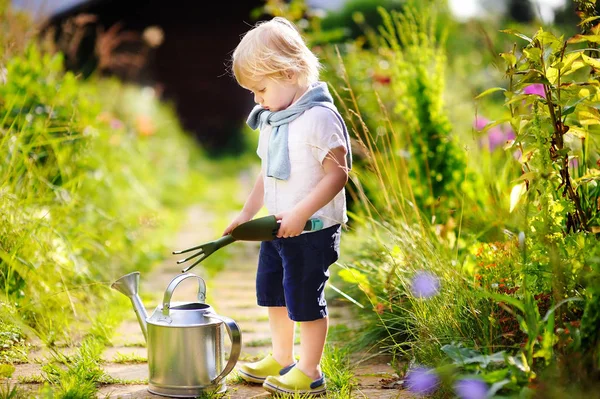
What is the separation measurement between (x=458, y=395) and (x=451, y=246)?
1.46 m

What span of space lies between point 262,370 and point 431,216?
160 centimetres

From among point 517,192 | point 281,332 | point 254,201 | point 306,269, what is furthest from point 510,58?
point 281,332

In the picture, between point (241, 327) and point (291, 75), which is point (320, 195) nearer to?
point (291, 75)

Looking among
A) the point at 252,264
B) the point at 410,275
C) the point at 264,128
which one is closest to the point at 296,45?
the point at 264,128

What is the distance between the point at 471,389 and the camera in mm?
1844

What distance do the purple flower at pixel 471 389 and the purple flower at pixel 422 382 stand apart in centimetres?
21

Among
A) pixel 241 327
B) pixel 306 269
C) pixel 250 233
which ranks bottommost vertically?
pixel 241 327

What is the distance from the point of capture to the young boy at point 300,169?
2.38 metres

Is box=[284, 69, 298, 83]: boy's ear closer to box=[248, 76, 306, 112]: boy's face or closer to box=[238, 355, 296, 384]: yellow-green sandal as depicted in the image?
box=[248, 76, 306, 112]: boy's face

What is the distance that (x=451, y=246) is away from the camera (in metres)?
3.42

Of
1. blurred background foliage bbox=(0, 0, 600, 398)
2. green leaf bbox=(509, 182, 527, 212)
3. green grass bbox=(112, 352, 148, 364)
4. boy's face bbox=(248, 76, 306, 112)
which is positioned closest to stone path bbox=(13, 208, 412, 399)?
→ green grass bbox=(112, 352, 148, 364)

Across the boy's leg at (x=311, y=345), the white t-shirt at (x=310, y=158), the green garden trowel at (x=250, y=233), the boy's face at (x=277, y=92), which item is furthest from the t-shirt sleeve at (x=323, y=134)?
the boy's leg at (x=311, y=345)

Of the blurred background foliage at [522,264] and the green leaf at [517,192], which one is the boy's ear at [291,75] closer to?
the blurred background foliage at [522,264]

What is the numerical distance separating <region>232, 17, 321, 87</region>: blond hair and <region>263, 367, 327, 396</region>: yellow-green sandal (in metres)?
1.00
